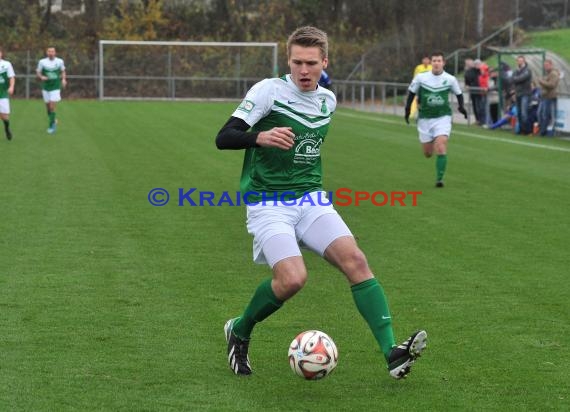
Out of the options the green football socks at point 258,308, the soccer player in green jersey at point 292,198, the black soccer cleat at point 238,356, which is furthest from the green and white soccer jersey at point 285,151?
the black soccer cleat at point 238,356

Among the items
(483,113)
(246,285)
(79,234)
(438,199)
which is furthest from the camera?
(483,113)

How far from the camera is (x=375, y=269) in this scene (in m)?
9.81

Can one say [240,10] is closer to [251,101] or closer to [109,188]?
[109,188]

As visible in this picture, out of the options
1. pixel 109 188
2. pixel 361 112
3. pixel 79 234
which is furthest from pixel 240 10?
pixel 79 234

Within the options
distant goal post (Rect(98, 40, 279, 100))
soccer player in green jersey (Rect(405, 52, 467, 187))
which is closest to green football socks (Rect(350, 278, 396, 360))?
soccer player in green jersey (Rect(405, 52, 467, 187))

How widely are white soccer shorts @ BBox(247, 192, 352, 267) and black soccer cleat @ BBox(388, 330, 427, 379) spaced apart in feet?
2.33

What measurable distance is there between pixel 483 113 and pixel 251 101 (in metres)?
26.3

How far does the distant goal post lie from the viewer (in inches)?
1907

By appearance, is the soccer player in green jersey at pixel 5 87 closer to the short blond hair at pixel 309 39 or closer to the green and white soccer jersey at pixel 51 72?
the green and white soccer jersey at pixel 51 72

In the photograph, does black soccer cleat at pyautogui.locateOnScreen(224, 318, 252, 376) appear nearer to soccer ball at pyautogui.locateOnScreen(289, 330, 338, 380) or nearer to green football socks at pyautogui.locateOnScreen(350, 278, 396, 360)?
soccer ball at pyautogui.locateOnScreen(289, 330, 338, 380)

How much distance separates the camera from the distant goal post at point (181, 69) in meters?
48.4

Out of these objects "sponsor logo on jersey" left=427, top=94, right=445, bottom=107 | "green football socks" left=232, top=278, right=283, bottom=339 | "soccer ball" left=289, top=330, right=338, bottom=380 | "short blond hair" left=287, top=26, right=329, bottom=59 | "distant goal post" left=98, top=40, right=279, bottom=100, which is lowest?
"distant goal post" left=98, top=40, right=279, bottom=100

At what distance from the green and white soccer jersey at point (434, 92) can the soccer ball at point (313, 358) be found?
36.9 feet

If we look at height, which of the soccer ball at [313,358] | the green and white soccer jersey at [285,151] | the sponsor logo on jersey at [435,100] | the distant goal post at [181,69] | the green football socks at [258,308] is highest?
the green and white soccer jersey at [285,151]
